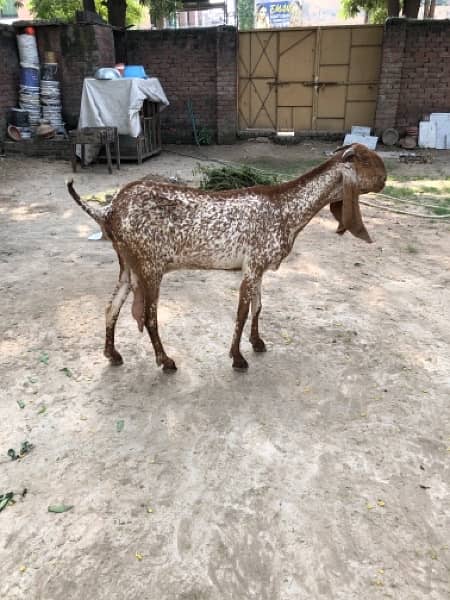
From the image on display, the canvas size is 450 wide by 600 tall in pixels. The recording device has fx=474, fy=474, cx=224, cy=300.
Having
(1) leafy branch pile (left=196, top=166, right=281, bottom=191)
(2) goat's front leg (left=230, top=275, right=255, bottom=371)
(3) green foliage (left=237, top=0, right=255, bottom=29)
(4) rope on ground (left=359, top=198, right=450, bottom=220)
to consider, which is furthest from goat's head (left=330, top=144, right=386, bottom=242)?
(3) green foliage (left=237, top=0, right=255, bottom=29)

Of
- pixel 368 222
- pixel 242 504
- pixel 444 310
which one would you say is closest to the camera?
pixel 242 504

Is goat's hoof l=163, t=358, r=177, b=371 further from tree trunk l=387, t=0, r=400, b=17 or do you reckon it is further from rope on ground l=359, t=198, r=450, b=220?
tree trunk l=387, t=0, r=400, b=17

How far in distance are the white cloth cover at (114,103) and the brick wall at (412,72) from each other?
699 cm

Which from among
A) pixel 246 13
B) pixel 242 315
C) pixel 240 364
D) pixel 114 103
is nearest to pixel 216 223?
pixel 242 315

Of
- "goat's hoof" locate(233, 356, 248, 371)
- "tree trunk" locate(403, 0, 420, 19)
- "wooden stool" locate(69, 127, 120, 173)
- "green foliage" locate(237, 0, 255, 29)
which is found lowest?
"goat's hoof" locate(233, 356, 248, 371)

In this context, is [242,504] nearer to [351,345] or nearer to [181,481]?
[181,481]

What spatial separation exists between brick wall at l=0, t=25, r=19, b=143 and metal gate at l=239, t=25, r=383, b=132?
6.46 metres

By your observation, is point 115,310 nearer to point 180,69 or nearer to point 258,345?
point 258,345

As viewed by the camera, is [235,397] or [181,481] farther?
[235,397]

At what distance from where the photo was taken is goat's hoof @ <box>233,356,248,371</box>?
3838 mm

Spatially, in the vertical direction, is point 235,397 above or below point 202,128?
below

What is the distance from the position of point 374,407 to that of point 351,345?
2.91 ft

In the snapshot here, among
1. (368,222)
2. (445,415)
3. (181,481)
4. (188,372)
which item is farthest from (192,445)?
(368,222)

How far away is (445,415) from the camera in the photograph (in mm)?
3346
